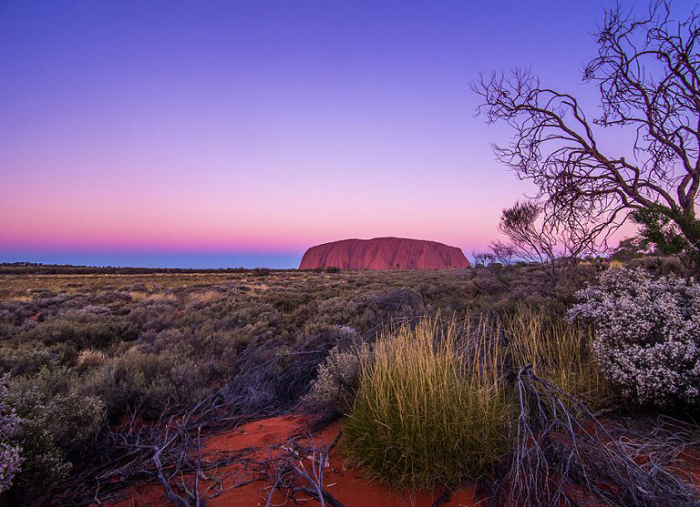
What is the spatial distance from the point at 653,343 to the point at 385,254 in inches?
3998

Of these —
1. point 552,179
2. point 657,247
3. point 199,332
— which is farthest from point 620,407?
point 199,332

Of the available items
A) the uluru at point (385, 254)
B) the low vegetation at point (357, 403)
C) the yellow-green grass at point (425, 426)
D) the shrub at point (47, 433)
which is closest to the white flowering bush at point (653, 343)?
the low vegetation at point (357, 403)

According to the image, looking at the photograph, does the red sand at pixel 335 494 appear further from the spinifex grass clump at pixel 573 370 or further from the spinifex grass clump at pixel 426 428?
the spinifex grass clump at pixel 573 370

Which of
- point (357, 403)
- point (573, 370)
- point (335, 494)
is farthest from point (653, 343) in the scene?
point (335, 494)

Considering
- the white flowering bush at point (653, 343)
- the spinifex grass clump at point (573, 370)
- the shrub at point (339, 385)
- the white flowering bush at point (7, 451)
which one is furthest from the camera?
the shrub at point (339, 385)

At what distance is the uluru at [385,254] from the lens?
10025 cm

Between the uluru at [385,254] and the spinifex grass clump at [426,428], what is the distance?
308 ft

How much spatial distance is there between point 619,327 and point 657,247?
317 centimetres

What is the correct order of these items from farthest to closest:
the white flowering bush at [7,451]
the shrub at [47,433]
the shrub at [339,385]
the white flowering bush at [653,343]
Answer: the shrub at [339,385] → the white flowering bush at [653,343] → the shrub at [47,433] → the white flowering bush at [7,451]

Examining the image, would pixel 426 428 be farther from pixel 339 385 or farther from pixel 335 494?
pixel 339 385

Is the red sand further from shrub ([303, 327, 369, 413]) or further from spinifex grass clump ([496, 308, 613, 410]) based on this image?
spinifex grass clump ([496, 308, 613, 410])

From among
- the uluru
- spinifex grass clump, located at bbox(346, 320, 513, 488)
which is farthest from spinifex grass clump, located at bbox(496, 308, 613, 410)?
the uluru

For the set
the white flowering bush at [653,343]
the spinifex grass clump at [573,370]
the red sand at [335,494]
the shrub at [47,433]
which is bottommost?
the red sand at [335,494]

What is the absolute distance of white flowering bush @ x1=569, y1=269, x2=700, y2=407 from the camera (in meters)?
3.11
